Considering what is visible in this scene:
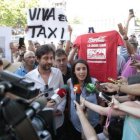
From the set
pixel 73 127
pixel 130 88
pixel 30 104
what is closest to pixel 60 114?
pixel 73 127

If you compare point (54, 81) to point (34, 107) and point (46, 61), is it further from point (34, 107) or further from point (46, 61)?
point (34, 107)

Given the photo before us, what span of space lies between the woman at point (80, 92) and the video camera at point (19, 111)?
2.63 metres

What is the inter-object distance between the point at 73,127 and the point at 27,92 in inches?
119

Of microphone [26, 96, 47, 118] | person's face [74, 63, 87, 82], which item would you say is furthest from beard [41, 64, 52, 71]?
microphone [26, 96, 47, 118]

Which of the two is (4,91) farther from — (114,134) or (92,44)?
(92,44)

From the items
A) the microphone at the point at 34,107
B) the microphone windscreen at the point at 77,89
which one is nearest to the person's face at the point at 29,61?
the microphone windscreen at the point at 77,89

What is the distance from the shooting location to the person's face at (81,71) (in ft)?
14.0

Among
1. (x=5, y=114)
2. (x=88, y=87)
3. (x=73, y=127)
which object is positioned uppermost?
(x=5, y=114)

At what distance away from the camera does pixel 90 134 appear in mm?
3100

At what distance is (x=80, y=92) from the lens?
4.16m

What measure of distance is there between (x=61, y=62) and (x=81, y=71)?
674mm

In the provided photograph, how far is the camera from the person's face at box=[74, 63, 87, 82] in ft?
14.0

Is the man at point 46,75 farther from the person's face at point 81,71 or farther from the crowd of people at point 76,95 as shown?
the person's face at point 81,71

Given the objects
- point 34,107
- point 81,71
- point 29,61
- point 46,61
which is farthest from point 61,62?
point 34,107
